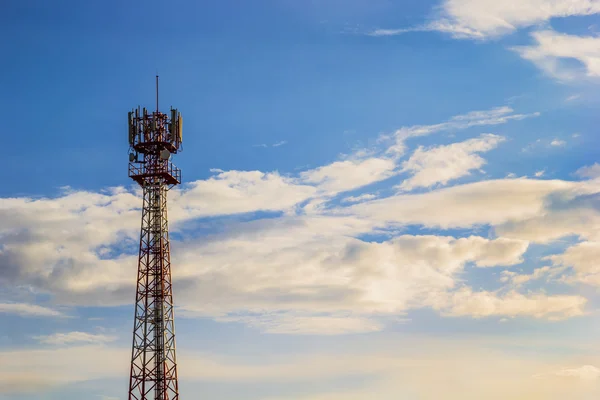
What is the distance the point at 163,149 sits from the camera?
125125 mm

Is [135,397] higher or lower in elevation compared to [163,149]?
lower

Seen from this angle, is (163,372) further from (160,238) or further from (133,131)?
(133,131)

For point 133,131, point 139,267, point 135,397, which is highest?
point 133,131

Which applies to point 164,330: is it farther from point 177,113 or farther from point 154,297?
point 177,113

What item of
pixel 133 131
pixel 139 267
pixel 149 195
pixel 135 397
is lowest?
pixel 135 397

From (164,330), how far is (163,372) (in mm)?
5579

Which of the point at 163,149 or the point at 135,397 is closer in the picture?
the point at 135,397

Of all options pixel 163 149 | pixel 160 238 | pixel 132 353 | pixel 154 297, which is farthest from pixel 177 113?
pixel 132 353

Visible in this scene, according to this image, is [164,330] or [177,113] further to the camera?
[177,113]

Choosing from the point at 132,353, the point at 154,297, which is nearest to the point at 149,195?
the point at 154,297

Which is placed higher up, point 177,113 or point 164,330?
point 177,113

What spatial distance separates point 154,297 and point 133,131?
78.5 ft

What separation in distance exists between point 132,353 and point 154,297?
8.03 metres

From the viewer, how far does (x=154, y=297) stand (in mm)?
120562
